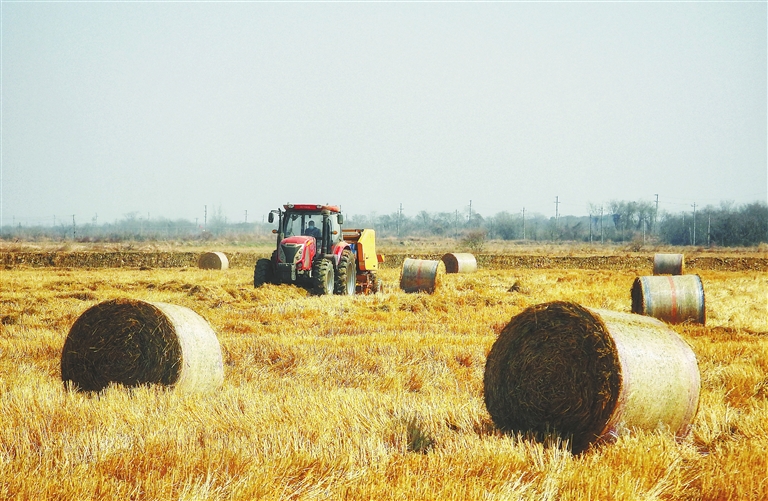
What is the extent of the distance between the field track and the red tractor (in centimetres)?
1924

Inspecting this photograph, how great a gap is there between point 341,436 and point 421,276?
45.9ft

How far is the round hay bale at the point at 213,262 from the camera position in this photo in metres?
33.9

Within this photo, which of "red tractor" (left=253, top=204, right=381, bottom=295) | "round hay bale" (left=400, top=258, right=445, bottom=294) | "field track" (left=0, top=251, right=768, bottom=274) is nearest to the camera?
"red tractor" (left=253, top=204, right=381, bottom=295)

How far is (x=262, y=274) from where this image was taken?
1750 cm

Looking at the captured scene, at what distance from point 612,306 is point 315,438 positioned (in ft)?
41.2

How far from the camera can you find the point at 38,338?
10984 mm

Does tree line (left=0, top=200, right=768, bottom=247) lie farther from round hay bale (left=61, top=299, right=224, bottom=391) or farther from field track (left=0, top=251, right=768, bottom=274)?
round hay bale (left=61, top=299, right=224, bottom=391)

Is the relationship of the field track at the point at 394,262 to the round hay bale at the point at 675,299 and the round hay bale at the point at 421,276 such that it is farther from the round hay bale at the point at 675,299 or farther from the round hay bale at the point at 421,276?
the round hay bale at the point at 675,299

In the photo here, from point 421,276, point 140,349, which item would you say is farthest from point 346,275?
point 140,349

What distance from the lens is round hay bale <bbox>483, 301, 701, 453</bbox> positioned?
221 inches

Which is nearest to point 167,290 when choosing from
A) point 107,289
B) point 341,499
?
point 107,289

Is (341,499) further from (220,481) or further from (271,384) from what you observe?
(271,384)

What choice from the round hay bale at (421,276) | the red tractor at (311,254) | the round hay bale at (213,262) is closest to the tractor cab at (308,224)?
the red tractor at (311,254)

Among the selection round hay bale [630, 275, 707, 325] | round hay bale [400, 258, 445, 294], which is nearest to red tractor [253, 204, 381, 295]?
round hay bale [400, 258, 445, 294]
